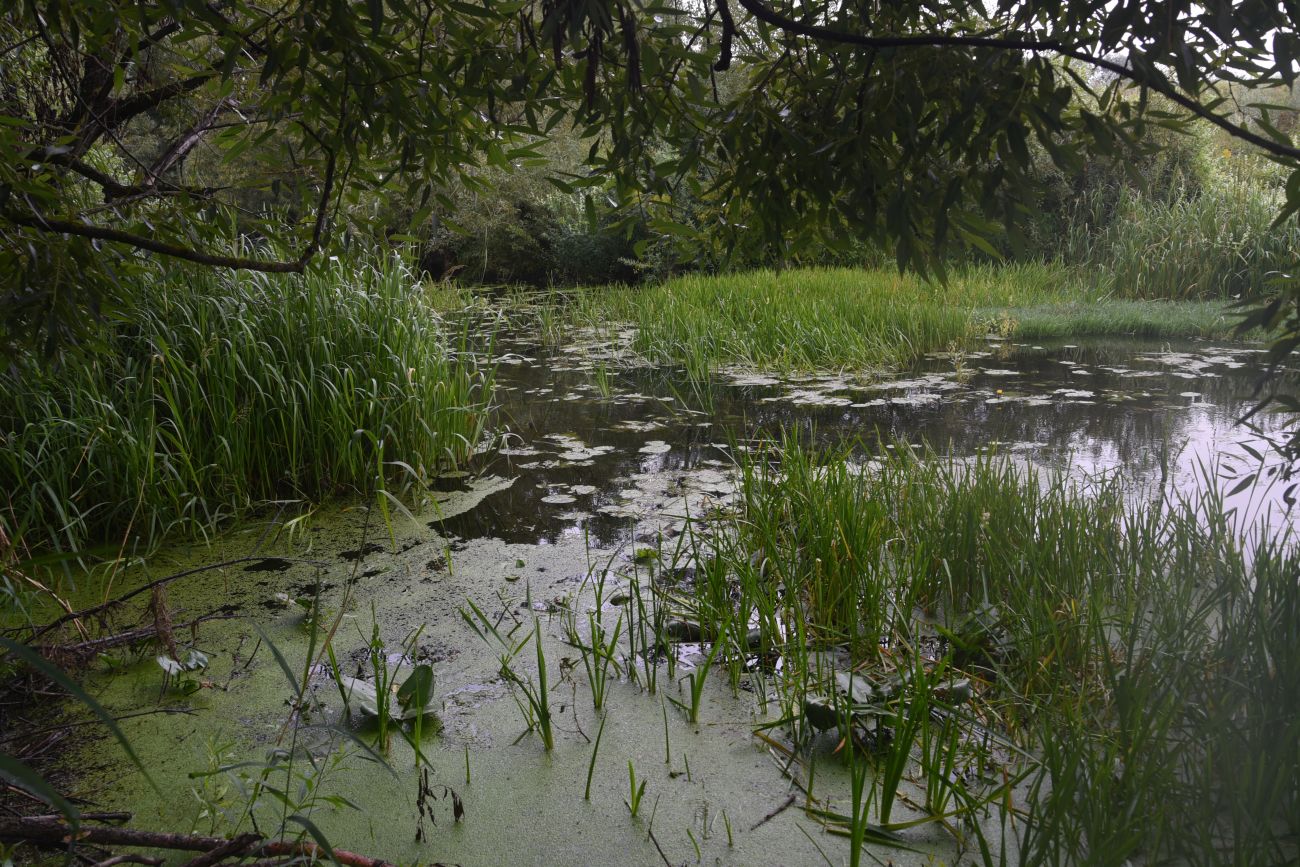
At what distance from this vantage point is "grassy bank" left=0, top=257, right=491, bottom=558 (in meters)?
3.00

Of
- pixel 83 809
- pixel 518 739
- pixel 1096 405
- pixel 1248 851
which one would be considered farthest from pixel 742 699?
pixel 1096 405

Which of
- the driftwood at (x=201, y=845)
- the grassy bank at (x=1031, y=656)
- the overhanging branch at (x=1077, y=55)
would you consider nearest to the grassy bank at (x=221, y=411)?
the driftwood at (x=201, y=845)

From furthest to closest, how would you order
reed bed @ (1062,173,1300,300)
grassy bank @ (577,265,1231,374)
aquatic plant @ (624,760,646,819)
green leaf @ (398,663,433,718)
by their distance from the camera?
1. reed bed @ (1062,173,1300,300)
2. grassy bank @ (577,265,1231,374)
3. green leaf @ (398,663,433,718)
4. aquatic plant @ (624,760,646,819)

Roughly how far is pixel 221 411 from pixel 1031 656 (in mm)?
2911

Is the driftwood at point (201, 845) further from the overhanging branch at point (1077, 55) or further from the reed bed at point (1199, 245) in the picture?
the reed bed at point (1199, 245)

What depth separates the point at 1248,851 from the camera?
46.2 inches

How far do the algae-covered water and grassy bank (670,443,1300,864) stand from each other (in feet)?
0.50

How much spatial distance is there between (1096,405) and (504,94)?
15.6ft

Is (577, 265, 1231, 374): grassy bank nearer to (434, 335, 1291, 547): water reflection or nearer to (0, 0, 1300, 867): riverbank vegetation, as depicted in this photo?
(434, 335, 1291, 547): water reflection

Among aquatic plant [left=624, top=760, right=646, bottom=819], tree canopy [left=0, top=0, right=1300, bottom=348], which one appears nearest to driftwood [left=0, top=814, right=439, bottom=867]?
aquatic plant [left=624, top=760, right=646, bottom=819]

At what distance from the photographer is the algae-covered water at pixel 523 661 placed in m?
1.62

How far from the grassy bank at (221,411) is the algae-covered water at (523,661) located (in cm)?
23

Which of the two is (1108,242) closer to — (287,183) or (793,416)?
(793,416)

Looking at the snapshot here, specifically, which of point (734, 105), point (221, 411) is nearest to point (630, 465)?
point (221, 411)
